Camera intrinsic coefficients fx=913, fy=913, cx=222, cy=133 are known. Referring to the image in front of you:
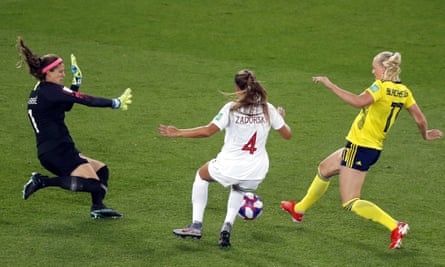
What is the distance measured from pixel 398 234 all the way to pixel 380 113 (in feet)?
4.30

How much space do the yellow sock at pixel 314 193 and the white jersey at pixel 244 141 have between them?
3.87ft

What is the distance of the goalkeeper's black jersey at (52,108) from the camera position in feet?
33.0

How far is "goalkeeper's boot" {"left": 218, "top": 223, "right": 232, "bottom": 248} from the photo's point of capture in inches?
378

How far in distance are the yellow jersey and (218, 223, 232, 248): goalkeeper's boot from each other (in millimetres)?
1687

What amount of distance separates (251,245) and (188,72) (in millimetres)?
8628

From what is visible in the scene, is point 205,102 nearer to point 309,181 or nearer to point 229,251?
point 309,181

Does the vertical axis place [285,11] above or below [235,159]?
above

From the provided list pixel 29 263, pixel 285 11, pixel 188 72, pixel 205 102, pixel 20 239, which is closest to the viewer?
pixel 29 263

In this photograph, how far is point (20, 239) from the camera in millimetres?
9797

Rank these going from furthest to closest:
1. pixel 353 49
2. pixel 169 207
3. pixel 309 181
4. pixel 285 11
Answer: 1. pixel 285 11
2. pixel 353 49
3. pixel 309 181
4. pixel 169 207

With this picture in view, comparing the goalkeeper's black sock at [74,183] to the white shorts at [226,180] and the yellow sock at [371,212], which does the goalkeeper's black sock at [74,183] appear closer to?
the white shorts at [226,180]

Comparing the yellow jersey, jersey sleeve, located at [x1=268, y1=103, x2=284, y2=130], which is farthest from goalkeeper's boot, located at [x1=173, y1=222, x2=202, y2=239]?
the yellow jersey

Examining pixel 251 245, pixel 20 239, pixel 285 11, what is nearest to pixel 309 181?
pixel 251 245

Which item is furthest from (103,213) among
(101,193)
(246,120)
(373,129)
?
(373,129)
